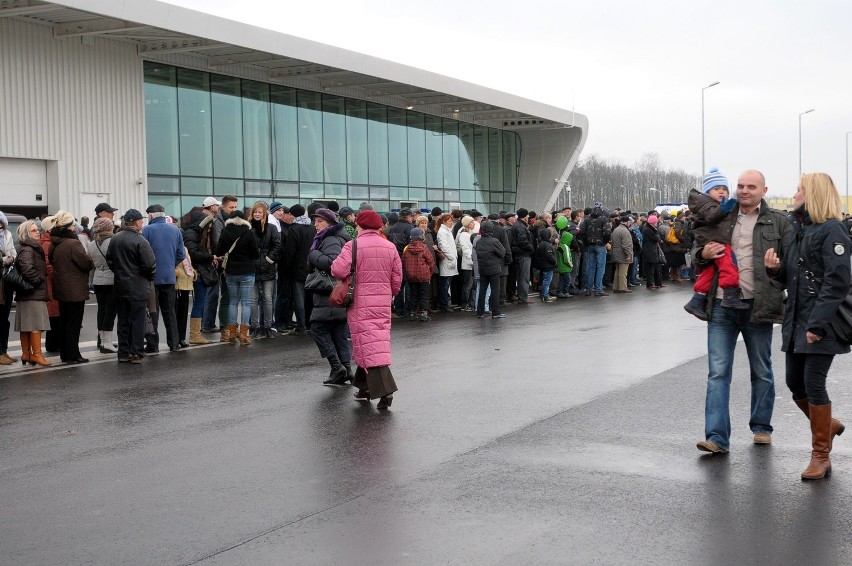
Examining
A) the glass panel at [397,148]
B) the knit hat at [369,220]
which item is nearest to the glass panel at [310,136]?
the glass panel at [397,148]

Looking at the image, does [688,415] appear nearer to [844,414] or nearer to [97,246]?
[844,414]

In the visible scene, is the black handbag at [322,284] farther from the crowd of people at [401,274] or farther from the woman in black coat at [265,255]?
the woman in black coat at [265,255]

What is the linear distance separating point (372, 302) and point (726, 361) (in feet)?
10.9

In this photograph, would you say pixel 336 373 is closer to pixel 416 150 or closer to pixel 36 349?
pixel 36 349

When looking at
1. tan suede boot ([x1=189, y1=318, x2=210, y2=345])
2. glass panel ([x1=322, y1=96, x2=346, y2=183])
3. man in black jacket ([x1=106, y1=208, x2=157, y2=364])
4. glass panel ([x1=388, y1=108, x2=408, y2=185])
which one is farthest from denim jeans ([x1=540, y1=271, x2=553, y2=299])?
glass panel ([x1=388, y1=108, x2=408, y2=185])

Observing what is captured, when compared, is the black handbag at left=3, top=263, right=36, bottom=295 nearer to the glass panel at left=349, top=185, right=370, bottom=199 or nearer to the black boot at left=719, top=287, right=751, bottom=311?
the black boot at left=719, top=287, right=751, bottom=311

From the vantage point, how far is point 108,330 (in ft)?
44.4

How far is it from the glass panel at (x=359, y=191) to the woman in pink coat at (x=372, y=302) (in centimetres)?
2815

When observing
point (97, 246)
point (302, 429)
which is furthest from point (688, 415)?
point (97, 246)

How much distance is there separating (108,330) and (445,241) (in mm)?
7322

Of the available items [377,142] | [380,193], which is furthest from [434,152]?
[380,193]

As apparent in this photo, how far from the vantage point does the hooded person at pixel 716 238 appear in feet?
22.8

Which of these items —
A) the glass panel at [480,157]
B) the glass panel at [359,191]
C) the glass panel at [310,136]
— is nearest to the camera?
the glass panel at [310,136]

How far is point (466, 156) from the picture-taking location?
45.4 meters
